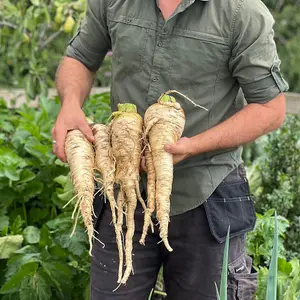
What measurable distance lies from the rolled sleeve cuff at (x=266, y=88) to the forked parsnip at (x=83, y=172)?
19.6 inches

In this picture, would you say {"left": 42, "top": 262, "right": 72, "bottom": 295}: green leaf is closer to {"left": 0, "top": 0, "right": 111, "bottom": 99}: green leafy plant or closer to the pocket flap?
the pocket flap

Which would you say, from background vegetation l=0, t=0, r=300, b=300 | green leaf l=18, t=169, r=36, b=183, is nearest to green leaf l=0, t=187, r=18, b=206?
background vegetation l=0, t=0, r=300, b=300

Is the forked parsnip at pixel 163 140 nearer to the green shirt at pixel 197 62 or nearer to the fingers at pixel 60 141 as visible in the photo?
the green shirt at pixel 197 62

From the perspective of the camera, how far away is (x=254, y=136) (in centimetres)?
229

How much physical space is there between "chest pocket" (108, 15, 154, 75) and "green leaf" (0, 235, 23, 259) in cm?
107

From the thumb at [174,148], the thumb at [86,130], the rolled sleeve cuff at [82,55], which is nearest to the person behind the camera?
Answer: the thumb at [174,148]

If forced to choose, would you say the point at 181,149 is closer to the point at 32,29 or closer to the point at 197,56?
the point at 197,56

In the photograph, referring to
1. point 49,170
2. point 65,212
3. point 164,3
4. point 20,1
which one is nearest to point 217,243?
point 164,3

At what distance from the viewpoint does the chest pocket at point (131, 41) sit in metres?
2.32

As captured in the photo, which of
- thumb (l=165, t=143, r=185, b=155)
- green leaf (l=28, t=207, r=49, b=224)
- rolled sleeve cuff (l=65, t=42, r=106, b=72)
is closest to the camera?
thumb (l=165, t=143, r=185, b=155)

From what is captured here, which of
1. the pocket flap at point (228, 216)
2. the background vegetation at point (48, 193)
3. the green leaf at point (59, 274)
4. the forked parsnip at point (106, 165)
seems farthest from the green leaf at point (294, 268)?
the forked parsnip at point (106, 165)

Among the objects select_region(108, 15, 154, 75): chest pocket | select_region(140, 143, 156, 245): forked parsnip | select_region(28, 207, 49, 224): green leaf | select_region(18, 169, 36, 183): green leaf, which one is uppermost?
select_region(108, 15, 154, 75): chest pocket

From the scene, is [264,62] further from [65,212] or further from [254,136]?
[65,212]

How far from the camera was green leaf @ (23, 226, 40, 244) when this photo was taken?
3188 mm
